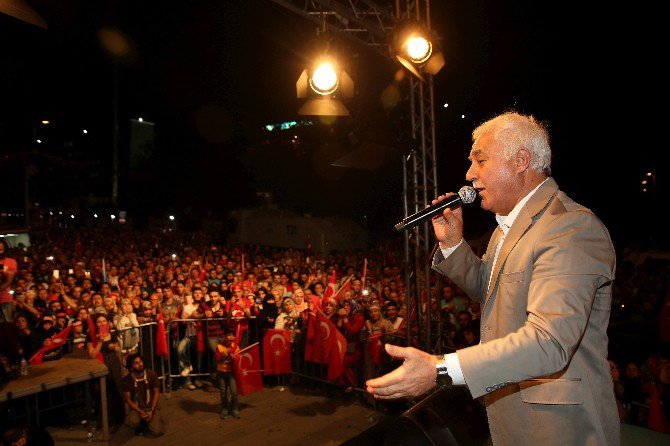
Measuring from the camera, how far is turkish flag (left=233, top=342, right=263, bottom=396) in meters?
7.49

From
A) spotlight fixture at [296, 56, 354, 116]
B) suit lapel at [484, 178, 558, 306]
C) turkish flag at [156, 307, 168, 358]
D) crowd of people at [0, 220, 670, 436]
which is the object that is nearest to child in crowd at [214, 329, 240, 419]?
crowd of people at [0, 220, 670, 436]

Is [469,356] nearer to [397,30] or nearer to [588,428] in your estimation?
[588,428]

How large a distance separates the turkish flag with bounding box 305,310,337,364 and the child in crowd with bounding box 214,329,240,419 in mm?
1306

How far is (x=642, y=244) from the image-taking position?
51.5 ft

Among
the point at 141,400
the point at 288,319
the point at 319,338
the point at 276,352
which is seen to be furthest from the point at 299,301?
the point at 141,400

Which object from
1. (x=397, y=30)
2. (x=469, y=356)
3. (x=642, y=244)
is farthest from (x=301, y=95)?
(x=642, y=244)

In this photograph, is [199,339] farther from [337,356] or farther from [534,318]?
[534,318]

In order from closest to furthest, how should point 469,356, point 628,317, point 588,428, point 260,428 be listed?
point 469,356
point 588,428
point 260,428
point 628,317

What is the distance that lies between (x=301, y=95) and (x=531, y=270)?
5002mm

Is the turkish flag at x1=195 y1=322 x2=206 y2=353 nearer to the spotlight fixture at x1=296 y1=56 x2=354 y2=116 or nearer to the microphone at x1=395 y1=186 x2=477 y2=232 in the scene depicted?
the spotlight fixture at x1=296 y1=56 x2=354 y2=116

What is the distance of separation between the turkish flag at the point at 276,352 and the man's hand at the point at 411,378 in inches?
271

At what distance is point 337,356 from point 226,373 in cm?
181

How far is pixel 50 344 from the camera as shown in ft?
22.1

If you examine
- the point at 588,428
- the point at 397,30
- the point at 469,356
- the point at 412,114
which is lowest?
the point at 588,428
